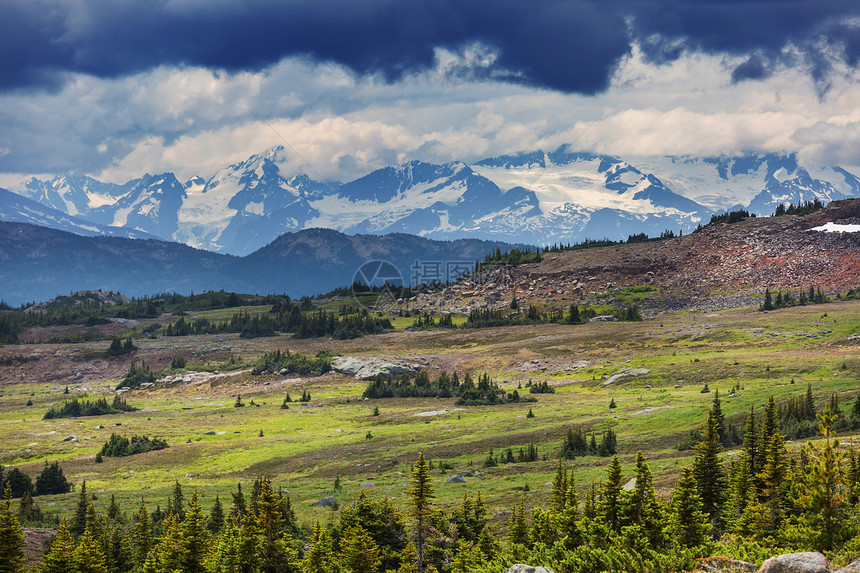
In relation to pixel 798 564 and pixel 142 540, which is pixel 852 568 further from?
pixel 142 540

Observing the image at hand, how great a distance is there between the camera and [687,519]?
29.0 metres

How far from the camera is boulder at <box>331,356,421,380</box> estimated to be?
128m

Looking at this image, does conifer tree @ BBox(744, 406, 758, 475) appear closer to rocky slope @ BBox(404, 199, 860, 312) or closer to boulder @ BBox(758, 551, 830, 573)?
boulder @ BBox(758, 551, 830, 573)

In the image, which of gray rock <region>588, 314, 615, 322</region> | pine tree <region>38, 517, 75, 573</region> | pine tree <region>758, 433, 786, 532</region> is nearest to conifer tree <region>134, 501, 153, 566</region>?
pine tree <region>38, 517, 75, 573</region>

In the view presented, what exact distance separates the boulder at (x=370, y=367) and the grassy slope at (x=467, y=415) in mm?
2874

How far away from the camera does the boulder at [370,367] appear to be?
128 metres

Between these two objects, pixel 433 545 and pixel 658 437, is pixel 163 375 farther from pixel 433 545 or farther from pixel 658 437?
pixel 433 545

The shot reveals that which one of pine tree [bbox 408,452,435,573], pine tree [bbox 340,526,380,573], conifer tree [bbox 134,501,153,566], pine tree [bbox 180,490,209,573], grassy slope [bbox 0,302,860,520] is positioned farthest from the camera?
grassy slope [bbox 0,302,860,520]

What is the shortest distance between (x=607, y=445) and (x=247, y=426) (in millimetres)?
53431

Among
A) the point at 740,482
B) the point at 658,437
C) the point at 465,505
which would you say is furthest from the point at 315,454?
the point at 740,482

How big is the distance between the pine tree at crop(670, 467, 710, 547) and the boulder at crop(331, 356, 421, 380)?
321ft

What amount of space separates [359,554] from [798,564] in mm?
17089

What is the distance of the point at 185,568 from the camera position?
31062 mm

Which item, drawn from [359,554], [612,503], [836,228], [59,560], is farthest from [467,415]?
[836,228]
